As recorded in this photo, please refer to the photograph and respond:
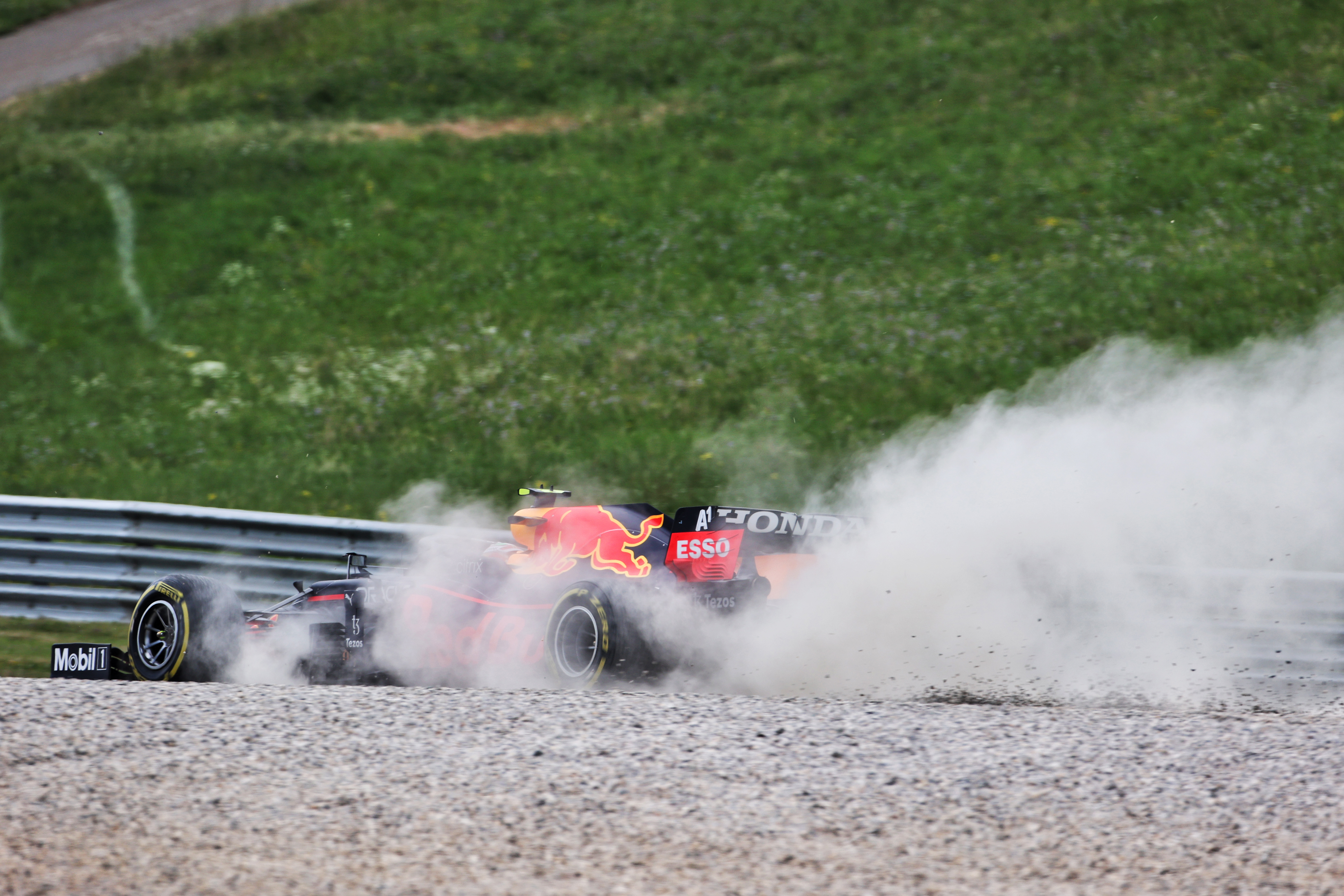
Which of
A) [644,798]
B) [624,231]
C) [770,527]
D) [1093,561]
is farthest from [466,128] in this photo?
[644,798]

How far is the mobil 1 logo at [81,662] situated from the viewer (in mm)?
6723

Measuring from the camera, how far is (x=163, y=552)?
359 inches

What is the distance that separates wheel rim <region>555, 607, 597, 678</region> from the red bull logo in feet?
1.17

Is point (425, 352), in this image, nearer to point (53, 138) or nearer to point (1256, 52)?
point (53, 138)

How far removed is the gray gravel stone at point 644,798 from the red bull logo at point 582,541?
104 cm

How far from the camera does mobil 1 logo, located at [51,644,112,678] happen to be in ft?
22.1

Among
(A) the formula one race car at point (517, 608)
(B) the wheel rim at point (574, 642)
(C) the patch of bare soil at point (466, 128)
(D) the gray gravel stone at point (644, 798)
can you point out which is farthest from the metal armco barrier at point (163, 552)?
(C) the patch of bare soil at point (466, 128)

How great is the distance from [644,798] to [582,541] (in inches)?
99.7

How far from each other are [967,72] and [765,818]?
686 inches

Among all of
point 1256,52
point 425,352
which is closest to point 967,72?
point 1256,52

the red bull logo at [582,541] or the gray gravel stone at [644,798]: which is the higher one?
the red bull logo at [582,541]

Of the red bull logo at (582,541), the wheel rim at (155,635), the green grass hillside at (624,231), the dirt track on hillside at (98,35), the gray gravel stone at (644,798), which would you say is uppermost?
the dirt track on hillside at (98,35)

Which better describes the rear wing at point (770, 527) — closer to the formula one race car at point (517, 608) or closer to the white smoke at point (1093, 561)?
the formula one race car at point (517, 608)

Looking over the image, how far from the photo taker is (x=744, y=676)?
6438 mm
